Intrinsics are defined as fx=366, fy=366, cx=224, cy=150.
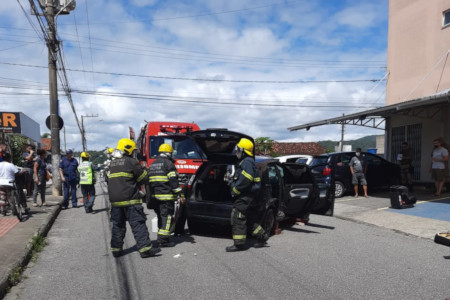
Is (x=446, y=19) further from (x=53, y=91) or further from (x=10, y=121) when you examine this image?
(x=10, y=121)

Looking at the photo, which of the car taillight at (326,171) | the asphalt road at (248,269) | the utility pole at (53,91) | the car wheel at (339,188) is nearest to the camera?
the asphalt road at (248,269)

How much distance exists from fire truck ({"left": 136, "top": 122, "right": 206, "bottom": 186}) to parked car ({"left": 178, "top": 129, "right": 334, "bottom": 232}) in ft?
9.04

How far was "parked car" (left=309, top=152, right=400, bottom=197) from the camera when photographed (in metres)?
12.1

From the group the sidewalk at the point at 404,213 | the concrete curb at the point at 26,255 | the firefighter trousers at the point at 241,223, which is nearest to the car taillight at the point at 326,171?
the sidewalk at the point at 404,213

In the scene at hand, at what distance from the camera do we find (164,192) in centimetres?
606

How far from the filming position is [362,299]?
3.96 meters

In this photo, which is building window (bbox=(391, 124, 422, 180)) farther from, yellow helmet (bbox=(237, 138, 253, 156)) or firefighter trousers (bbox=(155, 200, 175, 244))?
firefighter trousers (bbox=(155, 200, 175, 244))

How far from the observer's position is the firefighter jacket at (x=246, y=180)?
18.9 ft

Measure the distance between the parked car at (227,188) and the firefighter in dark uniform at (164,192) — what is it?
64 cm

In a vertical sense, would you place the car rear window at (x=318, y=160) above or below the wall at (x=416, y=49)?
below

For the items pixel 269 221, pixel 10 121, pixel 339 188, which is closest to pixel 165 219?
pixel 269 221

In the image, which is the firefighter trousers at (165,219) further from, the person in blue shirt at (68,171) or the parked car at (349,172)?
the parked car at (349,172)

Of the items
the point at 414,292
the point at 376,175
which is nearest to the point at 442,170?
the point at 376,175

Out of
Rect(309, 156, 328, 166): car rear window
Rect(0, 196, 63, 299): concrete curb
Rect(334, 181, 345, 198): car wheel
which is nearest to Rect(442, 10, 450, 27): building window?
Rect(309, 156, 328, 166): car rear window
